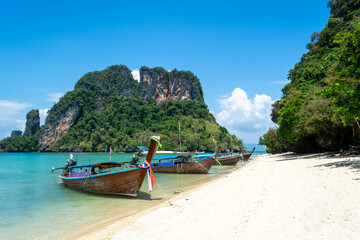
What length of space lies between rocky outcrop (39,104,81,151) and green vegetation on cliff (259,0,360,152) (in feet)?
405

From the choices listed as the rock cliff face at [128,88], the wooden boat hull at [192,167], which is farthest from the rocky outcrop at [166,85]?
the wooden boat hull at [192,167]

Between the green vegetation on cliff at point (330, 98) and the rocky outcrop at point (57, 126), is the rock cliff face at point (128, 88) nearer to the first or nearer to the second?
the rocky outcrop at point (57, 126)

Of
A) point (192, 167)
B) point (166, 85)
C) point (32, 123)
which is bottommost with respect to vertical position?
point (192, 167)

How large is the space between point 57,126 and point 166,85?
7438 cm

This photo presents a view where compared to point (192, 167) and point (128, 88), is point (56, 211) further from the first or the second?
point (128, 88)

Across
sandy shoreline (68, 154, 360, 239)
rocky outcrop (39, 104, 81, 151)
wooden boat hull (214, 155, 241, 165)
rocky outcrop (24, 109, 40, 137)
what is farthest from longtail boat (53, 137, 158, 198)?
rocky outcrop (24, 109, 40, 137)

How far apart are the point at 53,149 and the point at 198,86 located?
340ft

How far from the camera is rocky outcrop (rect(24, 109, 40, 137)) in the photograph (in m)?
152

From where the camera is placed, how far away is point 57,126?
5305 inches

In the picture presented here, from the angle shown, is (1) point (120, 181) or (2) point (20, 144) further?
(2) point (20, 144)

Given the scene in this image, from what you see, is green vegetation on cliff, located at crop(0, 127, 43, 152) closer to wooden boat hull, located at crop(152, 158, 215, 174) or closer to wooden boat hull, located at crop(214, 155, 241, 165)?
wooden boat hull, located at crop(214, 155, 241, 165)

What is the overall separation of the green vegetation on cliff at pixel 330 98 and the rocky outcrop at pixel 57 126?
123347 mm

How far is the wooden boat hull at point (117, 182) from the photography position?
11.2 metres

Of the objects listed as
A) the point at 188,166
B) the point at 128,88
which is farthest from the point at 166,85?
the point at 188,166
